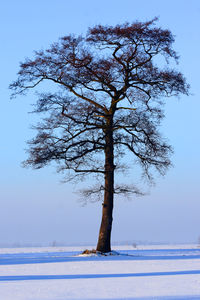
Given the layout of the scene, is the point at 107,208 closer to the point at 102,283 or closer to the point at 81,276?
the point at 81,276

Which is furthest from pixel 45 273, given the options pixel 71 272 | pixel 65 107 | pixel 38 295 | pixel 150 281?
pixel 65 107

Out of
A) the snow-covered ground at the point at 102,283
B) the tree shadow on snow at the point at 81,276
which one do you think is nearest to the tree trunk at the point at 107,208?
the snow-covered ground at the point at 102,283

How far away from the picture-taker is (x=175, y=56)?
78.1ft

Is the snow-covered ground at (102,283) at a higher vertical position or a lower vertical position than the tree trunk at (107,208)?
lower

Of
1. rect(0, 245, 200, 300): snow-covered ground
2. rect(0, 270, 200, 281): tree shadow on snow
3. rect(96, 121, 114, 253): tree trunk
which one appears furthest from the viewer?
rect(96, 121, 114, 253): tree trunk

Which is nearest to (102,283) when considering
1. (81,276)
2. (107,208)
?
(81,276)

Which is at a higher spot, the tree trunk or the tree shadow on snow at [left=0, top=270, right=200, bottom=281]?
the tree trunk

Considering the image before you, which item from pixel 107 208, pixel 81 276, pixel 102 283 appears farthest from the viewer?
pixel 107 208

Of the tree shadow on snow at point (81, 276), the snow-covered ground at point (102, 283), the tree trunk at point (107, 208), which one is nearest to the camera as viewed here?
the snow-covered ground at point (102, 283)

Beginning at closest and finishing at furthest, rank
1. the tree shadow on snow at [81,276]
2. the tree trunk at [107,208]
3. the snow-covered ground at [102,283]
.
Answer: the snow-covered ground at [102,283] < the tree shadow on snow at [81,276] < the tree trunk at [107,208]

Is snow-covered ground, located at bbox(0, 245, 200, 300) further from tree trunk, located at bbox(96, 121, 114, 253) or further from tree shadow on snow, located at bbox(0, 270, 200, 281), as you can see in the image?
tree trunk, located at bbox(96, 121, 114, 253)

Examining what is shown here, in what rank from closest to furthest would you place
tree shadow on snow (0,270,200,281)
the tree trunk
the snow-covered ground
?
the snow-covered ground
tree shadow on snow (0,270,200,281)
the tree trunk

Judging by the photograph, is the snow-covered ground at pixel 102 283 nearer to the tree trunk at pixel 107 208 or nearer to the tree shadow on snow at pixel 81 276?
the tree shadow on snow at pixel 81 276

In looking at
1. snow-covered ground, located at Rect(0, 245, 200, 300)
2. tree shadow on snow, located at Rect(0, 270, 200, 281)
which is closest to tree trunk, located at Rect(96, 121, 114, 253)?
snow-covered ground, located at Rect(0, 245, 200, 300)
